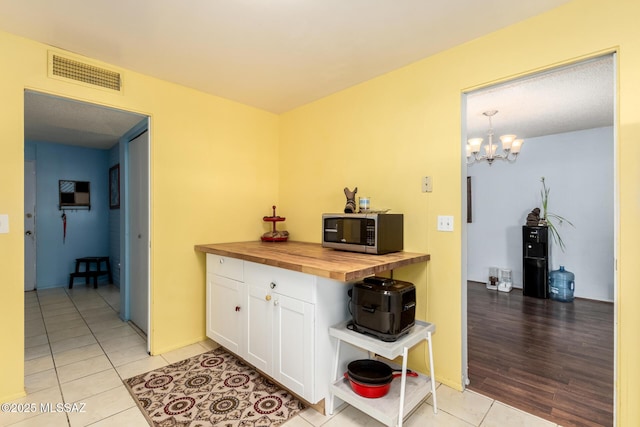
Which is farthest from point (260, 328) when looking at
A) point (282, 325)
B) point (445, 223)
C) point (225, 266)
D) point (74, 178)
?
point (74, 178)

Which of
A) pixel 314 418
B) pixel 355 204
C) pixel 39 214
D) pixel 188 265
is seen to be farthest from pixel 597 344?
pixel 39 214

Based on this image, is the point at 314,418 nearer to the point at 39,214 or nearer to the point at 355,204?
the point at 355,204

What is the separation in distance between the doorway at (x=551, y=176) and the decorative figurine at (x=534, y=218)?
0.25m

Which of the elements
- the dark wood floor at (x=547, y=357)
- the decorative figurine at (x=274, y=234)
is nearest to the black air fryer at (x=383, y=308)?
the dark wood floor at (x=547, y=357)

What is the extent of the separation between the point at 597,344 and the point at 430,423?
2203 millimetres

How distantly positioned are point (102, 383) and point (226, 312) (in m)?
0.95

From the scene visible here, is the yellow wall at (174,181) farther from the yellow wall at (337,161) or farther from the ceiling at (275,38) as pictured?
the ceiling at (275,38)

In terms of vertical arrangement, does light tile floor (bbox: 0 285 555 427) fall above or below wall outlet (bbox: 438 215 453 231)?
below

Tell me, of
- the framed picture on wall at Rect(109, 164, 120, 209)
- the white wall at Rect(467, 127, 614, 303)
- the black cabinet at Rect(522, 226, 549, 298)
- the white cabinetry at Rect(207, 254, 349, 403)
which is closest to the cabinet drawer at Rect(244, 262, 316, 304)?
the white cabinetry at Rect(207, 254, 349, 403)

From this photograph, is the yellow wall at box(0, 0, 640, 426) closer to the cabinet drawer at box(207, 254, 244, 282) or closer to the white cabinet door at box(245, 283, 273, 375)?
the cabinet drawer at box(207, 254, 244, 282)

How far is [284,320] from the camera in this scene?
1988 mm

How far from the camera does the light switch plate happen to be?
1.98m

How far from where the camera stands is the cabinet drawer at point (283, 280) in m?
1.83

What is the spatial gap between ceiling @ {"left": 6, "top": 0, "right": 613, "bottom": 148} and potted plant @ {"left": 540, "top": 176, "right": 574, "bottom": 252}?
1.78 meters
